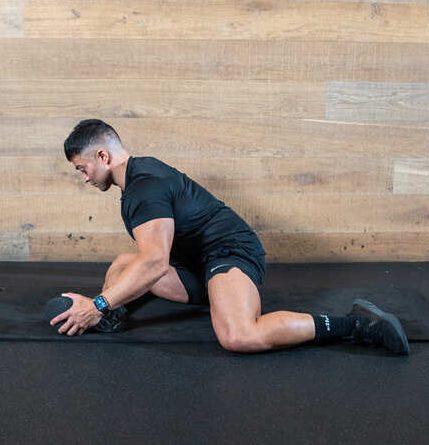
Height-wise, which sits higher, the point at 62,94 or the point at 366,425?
the point at 62,94

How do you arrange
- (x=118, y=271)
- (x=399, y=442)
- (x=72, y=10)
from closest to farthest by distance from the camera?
(x=399, y=442)
(x=118, y=271)
(x=72, y=10)

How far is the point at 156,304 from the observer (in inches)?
109

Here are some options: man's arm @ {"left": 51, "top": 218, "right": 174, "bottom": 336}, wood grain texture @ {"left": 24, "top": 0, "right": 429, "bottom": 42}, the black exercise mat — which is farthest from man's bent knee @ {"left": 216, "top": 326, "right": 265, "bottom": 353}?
wood grain texture @ {"left": 24, "top": 0, "right": 429, "bottom": 42}

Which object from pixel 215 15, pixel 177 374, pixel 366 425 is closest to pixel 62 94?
pixel 215 15

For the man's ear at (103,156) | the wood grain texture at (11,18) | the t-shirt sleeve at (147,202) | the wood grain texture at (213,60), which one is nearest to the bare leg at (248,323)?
the t-shirt sleeve at (147,202)

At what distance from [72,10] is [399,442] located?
7.84 ft

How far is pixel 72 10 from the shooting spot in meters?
3.19

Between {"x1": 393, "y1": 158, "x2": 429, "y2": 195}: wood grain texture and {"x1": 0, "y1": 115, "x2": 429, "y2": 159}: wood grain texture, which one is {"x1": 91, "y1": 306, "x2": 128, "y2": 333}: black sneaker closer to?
{"x1": 0, "y1": 115, "x2": 429, "y2": 159}: wood grain texture

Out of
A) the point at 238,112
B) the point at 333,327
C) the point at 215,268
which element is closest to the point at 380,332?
the point at 333,327

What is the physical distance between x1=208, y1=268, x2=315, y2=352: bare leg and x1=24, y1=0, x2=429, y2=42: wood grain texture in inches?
55.8

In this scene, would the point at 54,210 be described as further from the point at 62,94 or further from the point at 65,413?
the point at 65,413

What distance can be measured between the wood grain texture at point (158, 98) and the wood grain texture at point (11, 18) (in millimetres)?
222

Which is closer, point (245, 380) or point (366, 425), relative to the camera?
point (366, 425)

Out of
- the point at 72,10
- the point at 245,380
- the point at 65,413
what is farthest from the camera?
the point at 72,10
